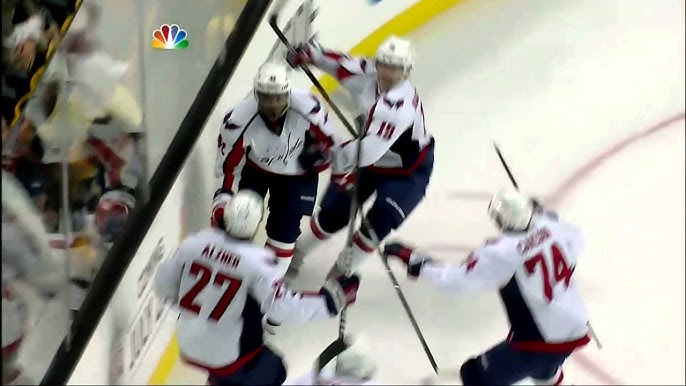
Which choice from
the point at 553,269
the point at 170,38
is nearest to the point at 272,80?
the point at 170,38

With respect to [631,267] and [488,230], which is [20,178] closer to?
[488,230]

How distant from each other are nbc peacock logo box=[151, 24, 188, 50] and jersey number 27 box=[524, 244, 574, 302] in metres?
1.24

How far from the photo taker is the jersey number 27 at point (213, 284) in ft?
6.63

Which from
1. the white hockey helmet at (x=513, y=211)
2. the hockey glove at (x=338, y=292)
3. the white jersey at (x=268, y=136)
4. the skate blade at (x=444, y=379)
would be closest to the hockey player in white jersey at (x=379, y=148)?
the white jersey at (x=268, y=136)

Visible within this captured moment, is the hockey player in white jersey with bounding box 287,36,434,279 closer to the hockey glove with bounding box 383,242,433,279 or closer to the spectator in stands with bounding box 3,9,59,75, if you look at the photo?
the hockey glove with bounding box 383,242,433,279

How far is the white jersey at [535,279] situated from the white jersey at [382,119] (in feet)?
1.10

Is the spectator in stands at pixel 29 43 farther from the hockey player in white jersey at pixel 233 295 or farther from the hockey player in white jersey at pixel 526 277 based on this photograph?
the hockey player in white jersey at pixel 526 277

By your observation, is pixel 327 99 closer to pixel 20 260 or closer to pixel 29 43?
pixel 29 43

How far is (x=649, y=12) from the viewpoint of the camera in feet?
11.0

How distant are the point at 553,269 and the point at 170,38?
1338 mm

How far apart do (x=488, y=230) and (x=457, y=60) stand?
69cm

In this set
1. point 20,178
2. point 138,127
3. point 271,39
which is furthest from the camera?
point 271,39

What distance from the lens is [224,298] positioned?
6.71ft

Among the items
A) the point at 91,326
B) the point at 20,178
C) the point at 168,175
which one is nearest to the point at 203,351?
the point at 91,326
